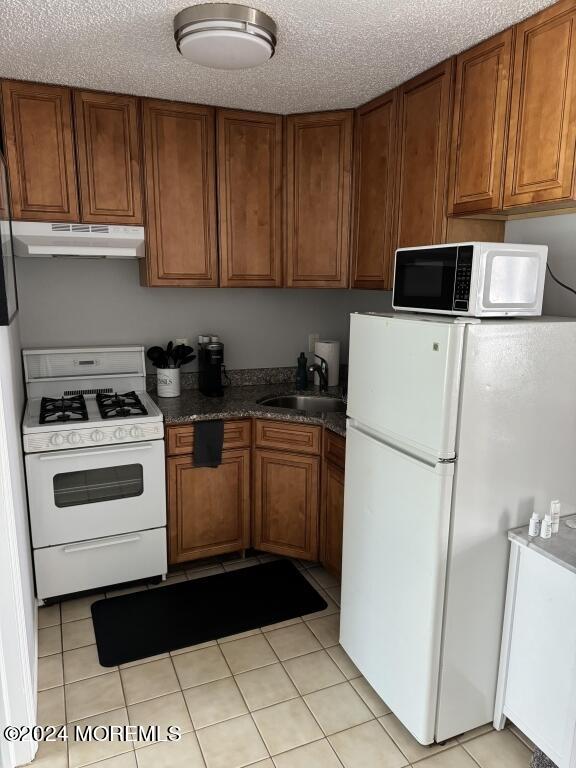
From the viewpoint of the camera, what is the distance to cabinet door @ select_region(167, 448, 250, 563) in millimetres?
2869

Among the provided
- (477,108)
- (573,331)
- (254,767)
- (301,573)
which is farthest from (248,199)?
(254,767)

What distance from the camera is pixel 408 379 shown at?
1840 millimetres

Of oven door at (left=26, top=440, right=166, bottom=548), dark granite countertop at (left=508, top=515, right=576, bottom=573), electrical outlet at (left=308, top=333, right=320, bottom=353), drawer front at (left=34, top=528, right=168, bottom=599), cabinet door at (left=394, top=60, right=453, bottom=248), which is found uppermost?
cabinet door at (left=394, top=60, right=453, bottom=248)

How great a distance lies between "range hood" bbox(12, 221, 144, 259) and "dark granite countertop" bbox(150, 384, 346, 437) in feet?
2.67

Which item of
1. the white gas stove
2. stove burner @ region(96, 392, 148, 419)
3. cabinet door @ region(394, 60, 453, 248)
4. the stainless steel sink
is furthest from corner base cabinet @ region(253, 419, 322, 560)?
cabinet door @ region(394, 60, 453, 248)

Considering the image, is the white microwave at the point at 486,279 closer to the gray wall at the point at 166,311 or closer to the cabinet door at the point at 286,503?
the cabinet door at the point at 286,503

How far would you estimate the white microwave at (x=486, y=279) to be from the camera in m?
1.73

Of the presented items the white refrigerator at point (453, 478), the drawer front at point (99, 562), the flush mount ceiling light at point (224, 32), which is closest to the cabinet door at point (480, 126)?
the white refrigerator at point (453, 478)

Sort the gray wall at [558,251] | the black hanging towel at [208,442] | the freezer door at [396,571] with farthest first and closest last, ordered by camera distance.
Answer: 1. the black hanging towel at [208,442]
2. the gray wall at [558,251]
3. the freezer door at [396,571]

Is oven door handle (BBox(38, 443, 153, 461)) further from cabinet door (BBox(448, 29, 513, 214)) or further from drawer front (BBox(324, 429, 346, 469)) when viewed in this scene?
cabinet door (BBox(448, 29, 513, 214))

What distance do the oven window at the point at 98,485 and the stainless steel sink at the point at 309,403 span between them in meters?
0.88

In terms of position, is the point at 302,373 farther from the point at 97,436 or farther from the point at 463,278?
the point at 463,278

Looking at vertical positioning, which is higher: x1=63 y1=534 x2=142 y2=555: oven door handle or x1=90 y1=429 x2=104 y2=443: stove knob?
x1=90 y1=429 x2=104 y2=443: stove knob

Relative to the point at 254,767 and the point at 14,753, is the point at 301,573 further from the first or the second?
the point at 14,753
